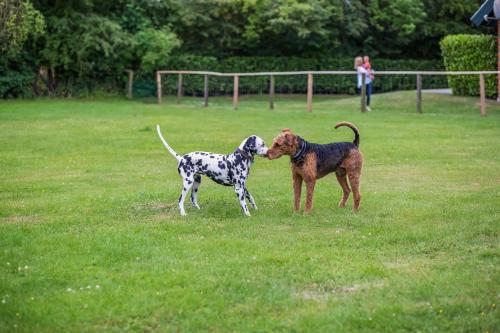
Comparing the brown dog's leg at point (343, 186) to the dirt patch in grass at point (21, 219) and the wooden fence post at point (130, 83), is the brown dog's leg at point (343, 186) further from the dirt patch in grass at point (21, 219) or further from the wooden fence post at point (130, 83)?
the wooden fence post at point (130, 83)

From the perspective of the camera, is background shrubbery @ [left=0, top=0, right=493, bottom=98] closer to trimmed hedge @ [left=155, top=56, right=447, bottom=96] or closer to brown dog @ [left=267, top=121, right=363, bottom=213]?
trimmed hedge @ [left=155, top=56, right=447, bottom=96]

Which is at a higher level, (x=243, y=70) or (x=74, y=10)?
(x=74, y=10)

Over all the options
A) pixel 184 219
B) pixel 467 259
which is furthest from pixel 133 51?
pixel 467 259

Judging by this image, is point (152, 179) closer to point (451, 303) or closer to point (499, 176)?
point (499, 176)

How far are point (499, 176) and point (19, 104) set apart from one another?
826 inches

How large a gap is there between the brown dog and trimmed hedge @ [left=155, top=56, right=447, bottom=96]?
80.2 ft

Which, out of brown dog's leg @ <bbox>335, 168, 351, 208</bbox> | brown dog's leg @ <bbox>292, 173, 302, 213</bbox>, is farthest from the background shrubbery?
brown dog's leg @ <bbox>292, 173, 302, 213</bbox>

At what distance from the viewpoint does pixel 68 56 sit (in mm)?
32812

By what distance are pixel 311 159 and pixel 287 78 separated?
1028 inches

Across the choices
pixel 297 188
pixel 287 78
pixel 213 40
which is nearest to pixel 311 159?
pixel 297 188

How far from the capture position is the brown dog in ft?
32.5

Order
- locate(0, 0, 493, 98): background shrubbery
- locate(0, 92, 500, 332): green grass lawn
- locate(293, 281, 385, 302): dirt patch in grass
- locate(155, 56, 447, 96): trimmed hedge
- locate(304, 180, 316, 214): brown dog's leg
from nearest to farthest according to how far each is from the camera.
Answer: locate(0, 92, 500, 332): green grass lawn < locate(293, 281, 385, 302): dirt patch in grass < locate(304, 180, 316, 214): brown dog's leg < locate(0, 0, 493, 98): background shrubbery < locate(155, 56, 447, 96): trimmed hedge

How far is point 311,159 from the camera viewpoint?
1008cm

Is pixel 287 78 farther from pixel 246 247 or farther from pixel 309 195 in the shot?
pixel 246 247
